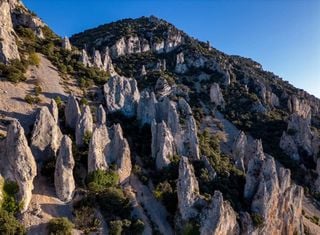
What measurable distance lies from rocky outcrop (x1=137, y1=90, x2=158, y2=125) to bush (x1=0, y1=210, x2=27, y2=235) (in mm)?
25056

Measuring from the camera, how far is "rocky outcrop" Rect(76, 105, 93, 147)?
43.0 m

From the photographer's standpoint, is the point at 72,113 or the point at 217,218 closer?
the point at 217,218

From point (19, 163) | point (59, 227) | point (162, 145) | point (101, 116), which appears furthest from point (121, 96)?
point (59, 227)

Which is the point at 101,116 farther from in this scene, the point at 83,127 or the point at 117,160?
the point at 117,160

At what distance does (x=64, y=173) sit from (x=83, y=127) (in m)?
8.24

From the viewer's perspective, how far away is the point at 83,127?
43.7m

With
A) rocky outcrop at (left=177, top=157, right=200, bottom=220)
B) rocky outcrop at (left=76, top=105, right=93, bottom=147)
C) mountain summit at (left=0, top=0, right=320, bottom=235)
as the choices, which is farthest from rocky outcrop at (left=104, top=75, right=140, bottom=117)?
rocky outcrop at (left=177, top=157, right=200, bottom=220)

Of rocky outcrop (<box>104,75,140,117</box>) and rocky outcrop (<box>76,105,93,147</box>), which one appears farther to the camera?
rocky outcrop (<box>104,75,140,117</box>)

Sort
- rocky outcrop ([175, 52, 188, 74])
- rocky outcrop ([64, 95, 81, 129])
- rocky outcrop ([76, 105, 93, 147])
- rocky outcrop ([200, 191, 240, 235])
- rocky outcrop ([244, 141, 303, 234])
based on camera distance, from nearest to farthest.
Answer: rocky outcrop ([200, 191, 240, 235]), rocky outcrop ([76, 105, 93, 147]), rocky outcrop ([244, 141, 303, 234]), rocky outcrop ([64, 95, 81, 129]), rocky outcrop ([175, 52, 188, 74])

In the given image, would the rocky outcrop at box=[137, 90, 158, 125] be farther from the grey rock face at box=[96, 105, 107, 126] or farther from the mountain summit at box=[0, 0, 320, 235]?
the grey rock face at box=[96, 105, 107, 126]

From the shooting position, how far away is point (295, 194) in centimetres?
4809

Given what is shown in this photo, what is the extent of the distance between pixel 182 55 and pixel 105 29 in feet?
125

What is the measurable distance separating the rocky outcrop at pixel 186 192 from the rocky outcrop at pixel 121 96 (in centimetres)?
1746

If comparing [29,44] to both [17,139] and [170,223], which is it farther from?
[170,223]
